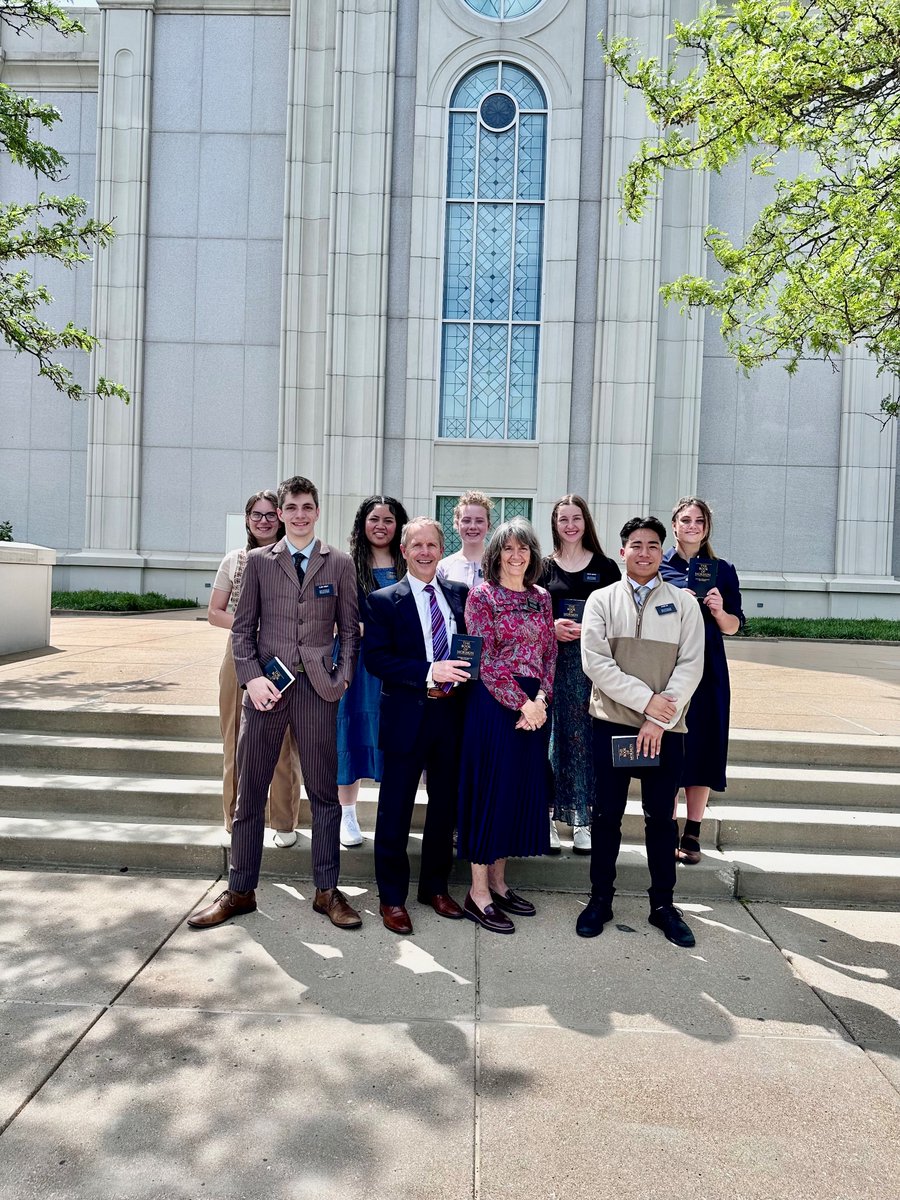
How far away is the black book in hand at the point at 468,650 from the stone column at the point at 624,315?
518 inches

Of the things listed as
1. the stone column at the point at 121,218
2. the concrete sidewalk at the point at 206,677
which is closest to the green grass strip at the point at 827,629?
the concrete sidewalk at the point at 206,677

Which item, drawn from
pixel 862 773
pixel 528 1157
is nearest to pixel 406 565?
pixel 528 1157

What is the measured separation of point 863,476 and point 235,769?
56.9 ft

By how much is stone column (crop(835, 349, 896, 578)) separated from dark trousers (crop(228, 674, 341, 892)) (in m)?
17.0

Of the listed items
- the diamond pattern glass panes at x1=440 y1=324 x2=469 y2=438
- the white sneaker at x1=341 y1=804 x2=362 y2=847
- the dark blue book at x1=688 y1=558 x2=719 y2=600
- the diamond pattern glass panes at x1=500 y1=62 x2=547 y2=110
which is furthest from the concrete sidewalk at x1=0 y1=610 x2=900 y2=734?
the diamond pattern glass panes at x1=500 y1=62 x2=547 y2=110

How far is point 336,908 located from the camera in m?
4.27

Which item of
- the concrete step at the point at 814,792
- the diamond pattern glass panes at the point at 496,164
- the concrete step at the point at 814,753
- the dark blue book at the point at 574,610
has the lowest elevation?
the concrete step at the point at 814,792

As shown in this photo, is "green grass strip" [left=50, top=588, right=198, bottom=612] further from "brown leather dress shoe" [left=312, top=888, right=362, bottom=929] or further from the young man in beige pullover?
the young man in beige pullover

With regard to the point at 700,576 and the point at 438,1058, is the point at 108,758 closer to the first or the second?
the point at 438,1058

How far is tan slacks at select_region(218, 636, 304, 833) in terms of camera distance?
4.86m

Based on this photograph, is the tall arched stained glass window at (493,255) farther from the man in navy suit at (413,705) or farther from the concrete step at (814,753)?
the man in navy suit at (413,705)

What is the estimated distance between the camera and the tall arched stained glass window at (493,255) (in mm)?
17062

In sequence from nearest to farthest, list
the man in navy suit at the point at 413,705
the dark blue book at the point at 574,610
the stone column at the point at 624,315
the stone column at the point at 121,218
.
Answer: the man in navy suit at the point at 413,705 < the dark blue book at the point at 574,610 < the stone column at the point at 624,315 < the stone column at the point at 121,218

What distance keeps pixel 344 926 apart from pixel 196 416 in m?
16.9
